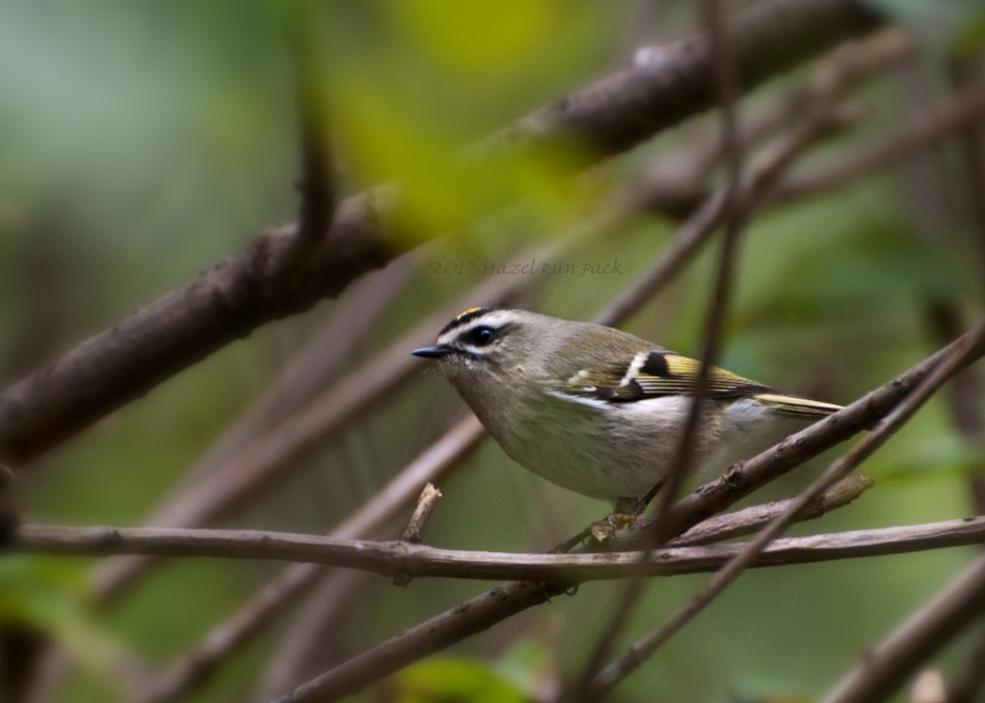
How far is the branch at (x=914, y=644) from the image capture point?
2109 mm

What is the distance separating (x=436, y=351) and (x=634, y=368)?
506 mm

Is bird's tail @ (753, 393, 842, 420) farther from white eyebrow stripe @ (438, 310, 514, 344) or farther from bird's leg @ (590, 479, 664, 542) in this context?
white eyebrow stripe @ (438, 310, 514, 344)

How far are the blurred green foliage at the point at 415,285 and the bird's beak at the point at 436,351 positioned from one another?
147 mm

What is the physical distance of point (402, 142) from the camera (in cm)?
56

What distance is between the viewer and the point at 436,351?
2.83m

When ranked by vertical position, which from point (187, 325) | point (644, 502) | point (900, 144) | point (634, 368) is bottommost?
point (644, 502)

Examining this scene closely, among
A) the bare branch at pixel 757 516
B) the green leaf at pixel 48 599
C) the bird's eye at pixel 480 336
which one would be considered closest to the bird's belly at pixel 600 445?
the bird's eye at pixel 480 336

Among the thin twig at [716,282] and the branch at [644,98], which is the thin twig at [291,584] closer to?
the branch at [644,98]

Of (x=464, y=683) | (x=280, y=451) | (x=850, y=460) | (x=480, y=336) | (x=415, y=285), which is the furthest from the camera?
(x=415, y=285)

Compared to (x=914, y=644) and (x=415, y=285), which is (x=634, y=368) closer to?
(x=914, y=644)

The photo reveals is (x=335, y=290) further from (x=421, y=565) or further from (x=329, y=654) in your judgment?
(x=329, y=654)

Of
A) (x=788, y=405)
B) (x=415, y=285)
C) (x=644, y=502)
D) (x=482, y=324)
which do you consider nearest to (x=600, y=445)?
(x=644, y=502)

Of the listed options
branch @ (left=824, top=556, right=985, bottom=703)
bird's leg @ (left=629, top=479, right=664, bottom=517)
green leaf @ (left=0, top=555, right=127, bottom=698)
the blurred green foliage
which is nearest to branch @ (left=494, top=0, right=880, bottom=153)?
the blurred green foliage

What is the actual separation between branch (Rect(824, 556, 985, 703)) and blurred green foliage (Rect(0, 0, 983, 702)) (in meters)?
0.27
